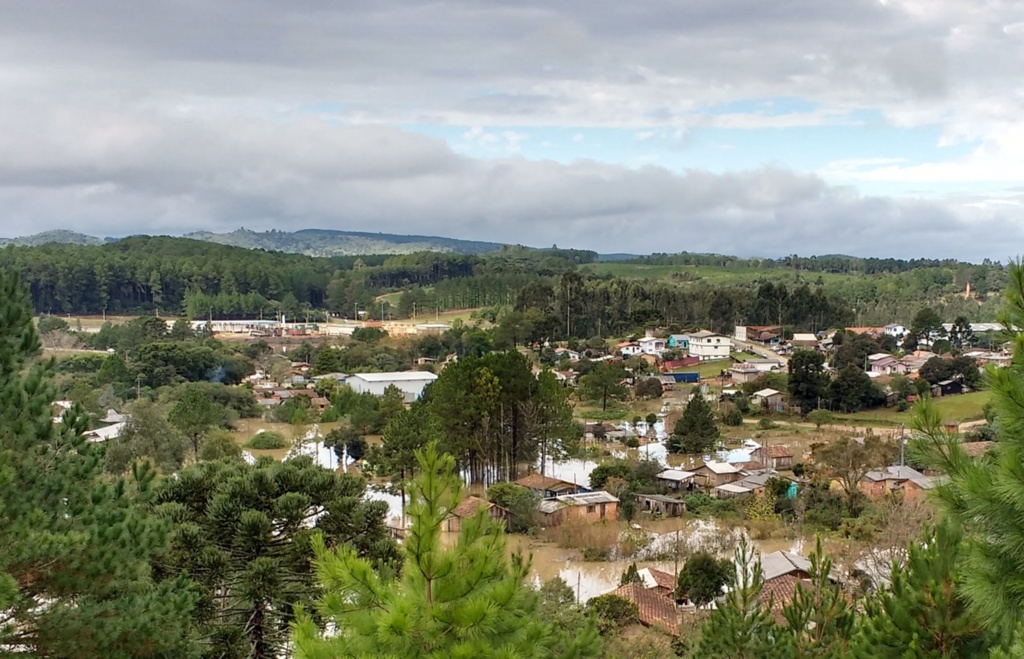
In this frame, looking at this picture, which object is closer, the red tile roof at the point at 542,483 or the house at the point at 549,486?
the house at the point at 549,486

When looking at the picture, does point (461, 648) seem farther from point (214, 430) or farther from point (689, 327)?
point (689, 327)

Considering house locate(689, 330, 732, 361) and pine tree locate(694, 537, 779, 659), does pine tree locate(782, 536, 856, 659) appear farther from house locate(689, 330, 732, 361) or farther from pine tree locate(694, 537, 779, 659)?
house locate(689, 330, 732, 361)

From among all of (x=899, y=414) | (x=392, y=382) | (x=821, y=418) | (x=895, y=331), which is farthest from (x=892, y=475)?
(x=895, y=331)

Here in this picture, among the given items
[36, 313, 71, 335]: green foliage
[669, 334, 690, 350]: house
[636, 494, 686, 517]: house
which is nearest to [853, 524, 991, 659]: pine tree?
[636, 494, 686, 517]: house

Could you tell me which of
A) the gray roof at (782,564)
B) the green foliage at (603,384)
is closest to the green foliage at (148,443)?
the gray roof at (782,564)

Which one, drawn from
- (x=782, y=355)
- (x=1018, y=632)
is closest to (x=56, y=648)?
(x=1018, y=632)

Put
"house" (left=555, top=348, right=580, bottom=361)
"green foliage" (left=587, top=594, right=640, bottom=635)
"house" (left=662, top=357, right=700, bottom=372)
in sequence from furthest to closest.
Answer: "house" (left=555, top=348, right=580, bottom=361) → "house" (left=662, top=357, right=700, bottom=372) → "green foliage" (left=587, top=594, right=640, bottom=635)

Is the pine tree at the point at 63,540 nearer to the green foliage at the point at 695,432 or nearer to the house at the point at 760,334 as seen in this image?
the green foliage at the point at 695,432
